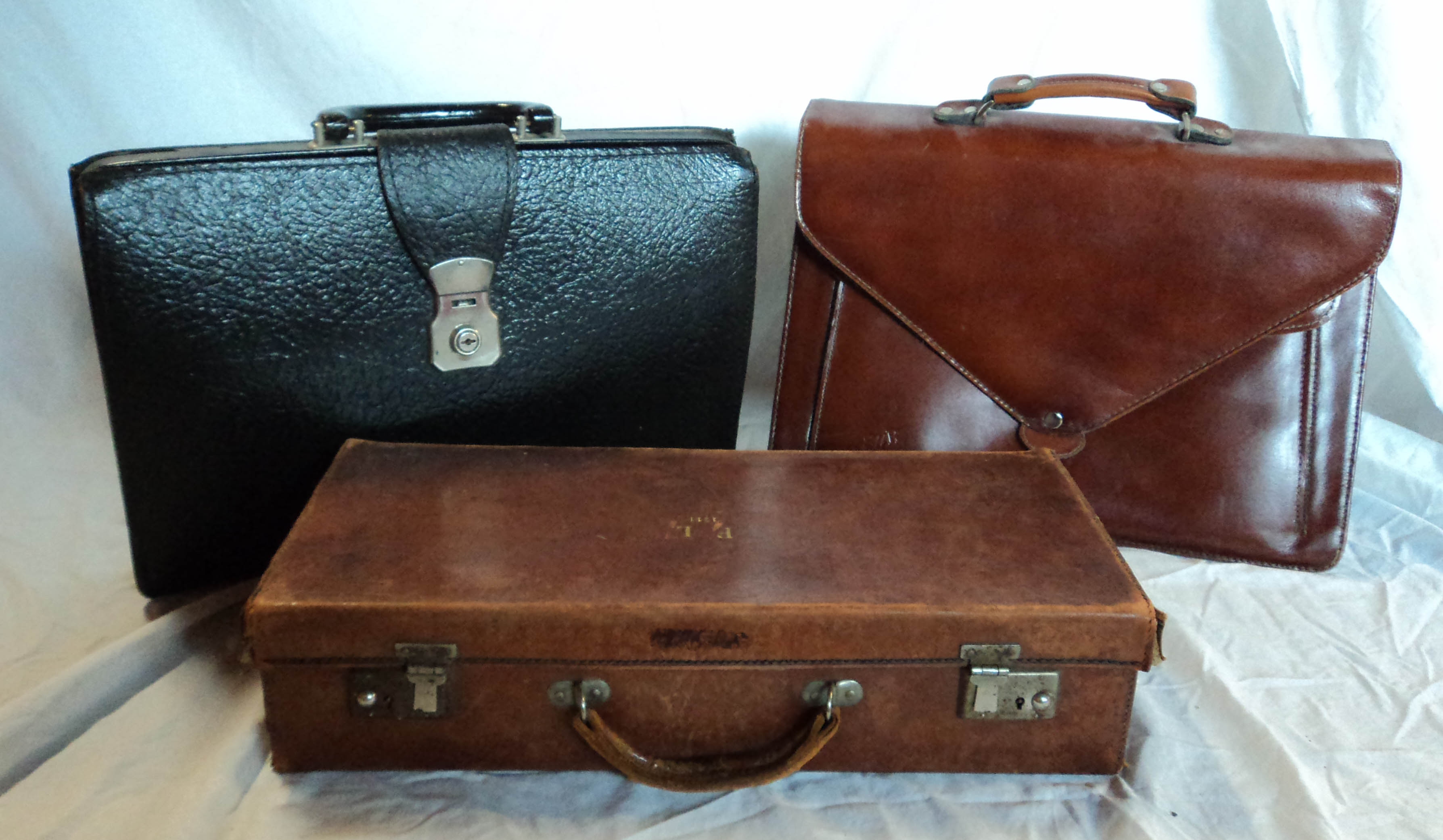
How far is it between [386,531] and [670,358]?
394 mm

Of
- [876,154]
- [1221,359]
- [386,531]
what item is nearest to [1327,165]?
[1221,359]

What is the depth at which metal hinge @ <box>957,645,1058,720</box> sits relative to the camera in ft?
3.12

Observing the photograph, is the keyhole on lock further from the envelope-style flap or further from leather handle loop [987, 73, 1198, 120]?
leather handle loop [987, 73, 1198, 120]

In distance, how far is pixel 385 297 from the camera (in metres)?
1.16

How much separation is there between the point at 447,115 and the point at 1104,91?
0.68m

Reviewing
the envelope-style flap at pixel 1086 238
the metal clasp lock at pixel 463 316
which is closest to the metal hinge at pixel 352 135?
the metal clasp lock at pixel 463 316

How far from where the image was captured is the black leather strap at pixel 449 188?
3.69 ft

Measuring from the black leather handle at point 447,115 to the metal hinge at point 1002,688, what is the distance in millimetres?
650

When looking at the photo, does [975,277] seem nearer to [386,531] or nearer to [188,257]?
[386,531]

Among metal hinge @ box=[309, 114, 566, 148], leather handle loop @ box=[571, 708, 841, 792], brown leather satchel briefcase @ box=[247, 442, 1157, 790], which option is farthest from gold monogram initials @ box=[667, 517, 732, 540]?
metal hinge @ box=[309, 114, 566, 148]

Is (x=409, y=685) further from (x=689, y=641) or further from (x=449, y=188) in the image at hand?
(x=449, y=188)

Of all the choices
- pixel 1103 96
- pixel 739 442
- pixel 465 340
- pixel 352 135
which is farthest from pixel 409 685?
pixel 1103 96

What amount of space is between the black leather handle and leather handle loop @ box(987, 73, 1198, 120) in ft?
1.59

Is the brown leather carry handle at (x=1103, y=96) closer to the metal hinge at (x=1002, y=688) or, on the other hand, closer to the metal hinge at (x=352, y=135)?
the metal hinge at (x=352, y=135)
